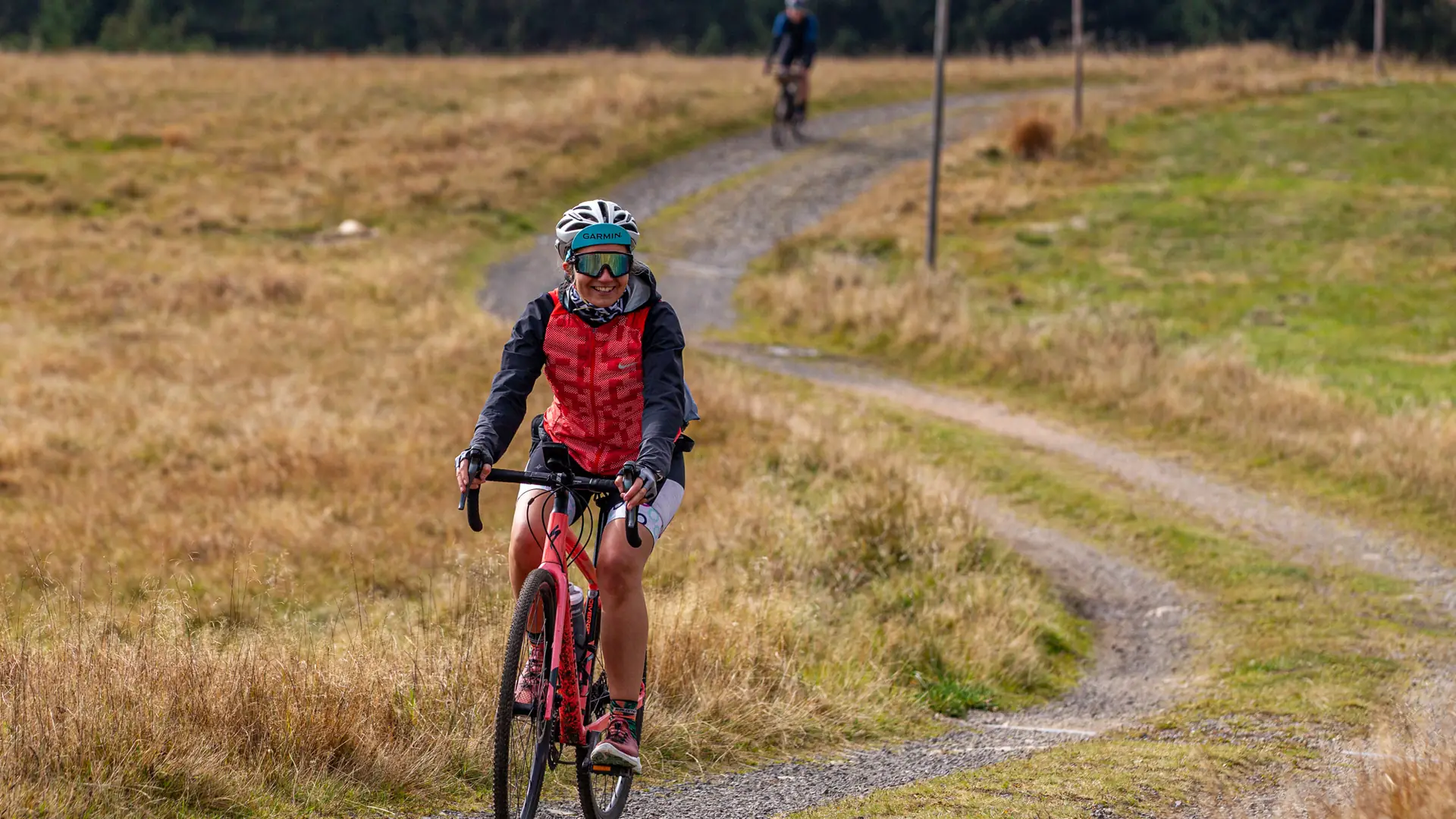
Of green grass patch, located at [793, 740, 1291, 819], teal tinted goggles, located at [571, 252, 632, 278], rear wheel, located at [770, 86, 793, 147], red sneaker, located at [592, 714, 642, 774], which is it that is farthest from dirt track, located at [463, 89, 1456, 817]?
teal tinted goggles, located at [571, 252, 632, 278]

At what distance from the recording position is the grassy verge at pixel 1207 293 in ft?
45.3

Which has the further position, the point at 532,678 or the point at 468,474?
the point at 532,678

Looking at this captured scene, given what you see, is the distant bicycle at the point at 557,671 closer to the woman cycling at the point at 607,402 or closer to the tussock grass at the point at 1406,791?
the woman cycling at the point at 607,402

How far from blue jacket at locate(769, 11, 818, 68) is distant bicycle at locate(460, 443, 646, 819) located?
23.2 metres

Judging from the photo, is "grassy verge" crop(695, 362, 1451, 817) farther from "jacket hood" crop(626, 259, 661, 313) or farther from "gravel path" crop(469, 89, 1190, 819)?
"jacket hood" crop(626, 259, 661, 313)

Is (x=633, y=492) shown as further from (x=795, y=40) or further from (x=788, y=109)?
(x=788, y=109)

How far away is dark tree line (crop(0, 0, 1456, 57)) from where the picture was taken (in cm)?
5162

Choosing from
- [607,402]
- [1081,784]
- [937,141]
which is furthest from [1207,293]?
[607,402]

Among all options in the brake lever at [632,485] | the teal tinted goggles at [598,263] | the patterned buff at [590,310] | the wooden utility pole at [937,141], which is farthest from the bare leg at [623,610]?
the wooden utility pole at [937,141]

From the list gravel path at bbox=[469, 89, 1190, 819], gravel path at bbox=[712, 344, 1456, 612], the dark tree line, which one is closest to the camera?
gravel path at bbox=[469, 89, 1190, 819]

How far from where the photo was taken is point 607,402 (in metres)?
5.05

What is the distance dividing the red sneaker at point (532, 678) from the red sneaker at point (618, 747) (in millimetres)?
323

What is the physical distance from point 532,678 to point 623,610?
1.23ft

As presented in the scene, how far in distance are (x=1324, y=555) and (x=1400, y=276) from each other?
11.8 metres
